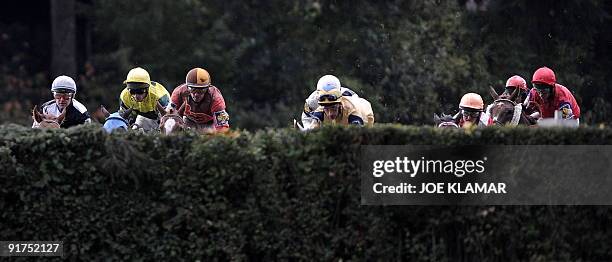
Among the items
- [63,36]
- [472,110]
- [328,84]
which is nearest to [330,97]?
[328,84]

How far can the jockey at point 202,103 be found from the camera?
584 inches

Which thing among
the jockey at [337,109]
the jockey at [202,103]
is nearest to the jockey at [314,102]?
the jockey at [337,109]

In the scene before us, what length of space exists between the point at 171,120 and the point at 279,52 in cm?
1786

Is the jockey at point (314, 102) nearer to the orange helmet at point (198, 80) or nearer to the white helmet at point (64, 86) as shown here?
the orange helmet at point (198, 80)

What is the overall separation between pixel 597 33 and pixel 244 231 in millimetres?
16252

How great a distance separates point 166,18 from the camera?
32.1m

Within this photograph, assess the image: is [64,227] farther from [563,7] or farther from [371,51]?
[371,51]

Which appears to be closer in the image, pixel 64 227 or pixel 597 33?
pixel 64 227

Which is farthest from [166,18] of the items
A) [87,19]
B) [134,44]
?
[87,19]

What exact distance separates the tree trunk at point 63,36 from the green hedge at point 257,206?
22.4 m

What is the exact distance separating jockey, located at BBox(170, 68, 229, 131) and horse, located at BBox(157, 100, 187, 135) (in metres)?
0.64

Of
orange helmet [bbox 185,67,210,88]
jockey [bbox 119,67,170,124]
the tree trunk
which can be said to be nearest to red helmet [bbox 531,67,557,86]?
orange helmet [bbox 185,67,210,88]

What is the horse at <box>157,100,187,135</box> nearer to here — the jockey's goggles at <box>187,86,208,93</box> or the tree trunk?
the jockey's goggles at <box>187,86,208,93</box>

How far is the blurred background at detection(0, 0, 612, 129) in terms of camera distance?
2773cm
